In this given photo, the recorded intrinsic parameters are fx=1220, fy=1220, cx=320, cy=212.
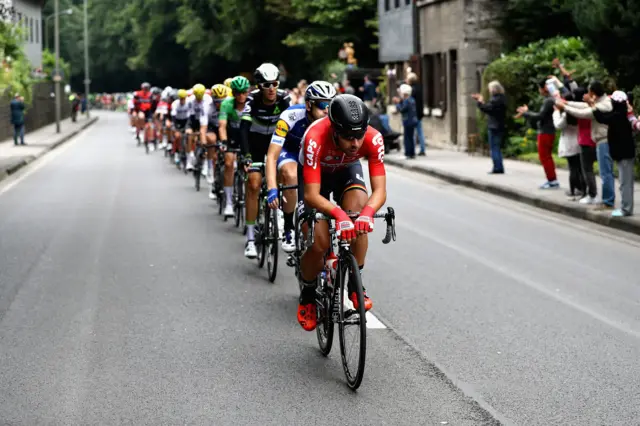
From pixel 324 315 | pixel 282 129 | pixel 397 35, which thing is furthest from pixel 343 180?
pixel 397 35

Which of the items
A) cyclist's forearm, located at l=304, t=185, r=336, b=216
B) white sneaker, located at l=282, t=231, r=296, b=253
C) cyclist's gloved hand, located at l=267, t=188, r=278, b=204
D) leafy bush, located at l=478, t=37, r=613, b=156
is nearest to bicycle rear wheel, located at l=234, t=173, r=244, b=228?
white sneaker, located at l=282, t=231, r=296, b=253

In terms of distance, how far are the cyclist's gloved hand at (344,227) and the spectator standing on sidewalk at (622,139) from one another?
914cm

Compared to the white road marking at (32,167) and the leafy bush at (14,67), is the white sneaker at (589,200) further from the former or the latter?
the leafy bush at (14,67)

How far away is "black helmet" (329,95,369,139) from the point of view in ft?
22.4

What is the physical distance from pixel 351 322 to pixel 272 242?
13.4 feet

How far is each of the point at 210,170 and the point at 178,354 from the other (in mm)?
12990

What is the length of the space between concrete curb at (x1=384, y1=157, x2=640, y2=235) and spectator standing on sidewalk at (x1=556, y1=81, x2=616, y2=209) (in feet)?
1.18

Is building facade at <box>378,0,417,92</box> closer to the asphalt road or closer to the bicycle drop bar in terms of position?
the asphalt road

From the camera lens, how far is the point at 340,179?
7.68 meters

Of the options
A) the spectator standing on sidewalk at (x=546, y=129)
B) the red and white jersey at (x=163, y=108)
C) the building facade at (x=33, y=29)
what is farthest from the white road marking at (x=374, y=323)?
the building facade at (x=33, y=29)

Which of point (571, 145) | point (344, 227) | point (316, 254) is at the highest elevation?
point (571, 145)

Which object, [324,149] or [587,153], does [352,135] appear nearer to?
[324,149]

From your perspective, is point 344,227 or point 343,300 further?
point 343,300

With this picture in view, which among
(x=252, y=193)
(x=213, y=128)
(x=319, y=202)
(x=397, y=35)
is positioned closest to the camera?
(x=319, y=202)
